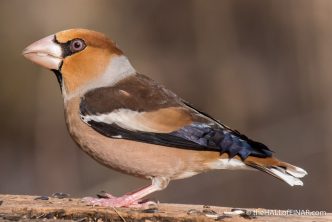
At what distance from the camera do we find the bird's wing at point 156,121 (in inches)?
226

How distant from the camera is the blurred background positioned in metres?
10.1

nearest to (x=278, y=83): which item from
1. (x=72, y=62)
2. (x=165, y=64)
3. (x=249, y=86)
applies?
(x=249, y=86)

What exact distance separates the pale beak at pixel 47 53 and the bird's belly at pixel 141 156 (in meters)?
0.58

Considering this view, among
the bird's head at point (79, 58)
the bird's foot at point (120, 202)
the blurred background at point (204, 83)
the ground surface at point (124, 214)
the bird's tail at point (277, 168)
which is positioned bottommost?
the ground surface at point (124, 214)

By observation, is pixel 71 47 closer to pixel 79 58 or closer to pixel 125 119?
pixel 79 58

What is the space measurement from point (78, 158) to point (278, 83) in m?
2.77

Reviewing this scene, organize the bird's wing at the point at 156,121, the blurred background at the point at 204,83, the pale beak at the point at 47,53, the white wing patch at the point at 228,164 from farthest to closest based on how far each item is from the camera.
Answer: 1. the blurred background at the point at 204,83
2. the pale beak at the point at 47,53
3. the white wing patch at the point at 228,164
4. the bird's wing at the point at 156,121

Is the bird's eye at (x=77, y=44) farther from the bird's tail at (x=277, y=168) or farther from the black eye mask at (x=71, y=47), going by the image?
the bird's tail at (x=277, y=168)

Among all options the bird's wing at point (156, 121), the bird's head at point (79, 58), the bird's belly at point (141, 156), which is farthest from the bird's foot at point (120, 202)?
the bird's head at point (79, 58)

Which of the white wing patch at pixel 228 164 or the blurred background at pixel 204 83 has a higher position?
the blurred background at pixel 204 83

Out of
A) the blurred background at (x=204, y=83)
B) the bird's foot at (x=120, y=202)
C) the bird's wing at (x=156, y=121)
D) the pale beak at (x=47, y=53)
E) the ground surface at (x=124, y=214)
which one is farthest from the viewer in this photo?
the blurred background at (x=204, y=83)

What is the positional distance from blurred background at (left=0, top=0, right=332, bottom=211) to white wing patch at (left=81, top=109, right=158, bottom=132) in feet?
12.1

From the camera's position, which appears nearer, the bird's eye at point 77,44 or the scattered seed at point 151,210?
the scattered seed at point 151,210

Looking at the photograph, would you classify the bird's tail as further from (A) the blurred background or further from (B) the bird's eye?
(A) the blurred background
